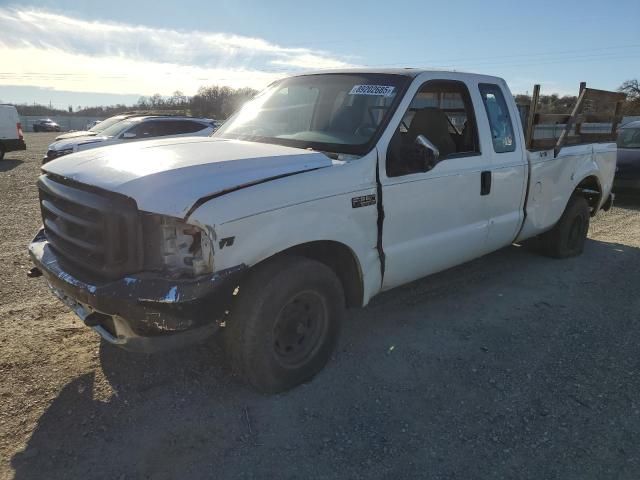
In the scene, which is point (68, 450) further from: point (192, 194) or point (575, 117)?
point (575, 117)

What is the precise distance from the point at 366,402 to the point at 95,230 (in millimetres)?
1879

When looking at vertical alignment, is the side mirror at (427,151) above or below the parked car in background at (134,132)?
above

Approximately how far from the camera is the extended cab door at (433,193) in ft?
11.7

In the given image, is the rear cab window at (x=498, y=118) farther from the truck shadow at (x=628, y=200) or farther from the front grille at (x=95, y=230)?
the truck shadow at (x=628, y=200)

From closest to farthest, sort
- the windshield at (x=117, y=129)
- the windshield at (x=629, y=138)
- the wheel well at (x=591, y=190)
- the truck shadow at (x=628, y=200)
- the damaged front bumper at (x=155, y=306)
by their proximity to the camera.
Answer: the damaged front bumper at (x=155, y=306) < the wheel well at (x=591, y=190) < the truck shadow at (x=628, y=200) < the windshield at (x=629, y=138) < the windshield at (x=117, y=129)

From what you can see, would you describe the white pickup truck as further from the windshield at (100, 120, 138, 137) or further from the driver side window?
the windshield at (100, 120, 138, 137)

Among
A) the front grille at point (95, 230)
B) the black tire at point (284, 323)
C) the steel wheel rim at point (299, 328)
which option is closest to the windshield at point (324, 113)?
the black tire at point (284, 323)

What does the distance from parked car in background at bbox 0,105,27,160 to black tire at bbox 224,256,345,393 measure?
62.0 feet

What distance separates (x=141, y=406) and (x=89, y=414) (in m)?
0.29

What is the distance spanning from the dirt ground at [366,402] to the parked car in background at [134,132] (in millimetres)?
9440

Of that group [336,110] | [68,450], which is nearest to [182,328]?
[68,450]

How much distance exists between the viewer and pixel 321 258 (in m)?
3.42

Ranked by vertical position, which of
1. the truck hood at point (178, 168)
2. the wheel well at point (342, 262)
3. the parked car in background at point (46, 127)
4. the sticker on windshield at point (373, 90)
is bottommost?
the parked car in background at point (46, 127)

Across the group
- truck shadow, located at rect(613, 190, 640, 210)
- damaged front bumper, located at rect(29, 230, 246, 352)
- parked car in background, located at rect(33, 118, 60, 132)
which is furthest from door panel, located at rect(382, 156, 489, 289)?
parked car in background, located at rect(33, 118, 60, 132)
